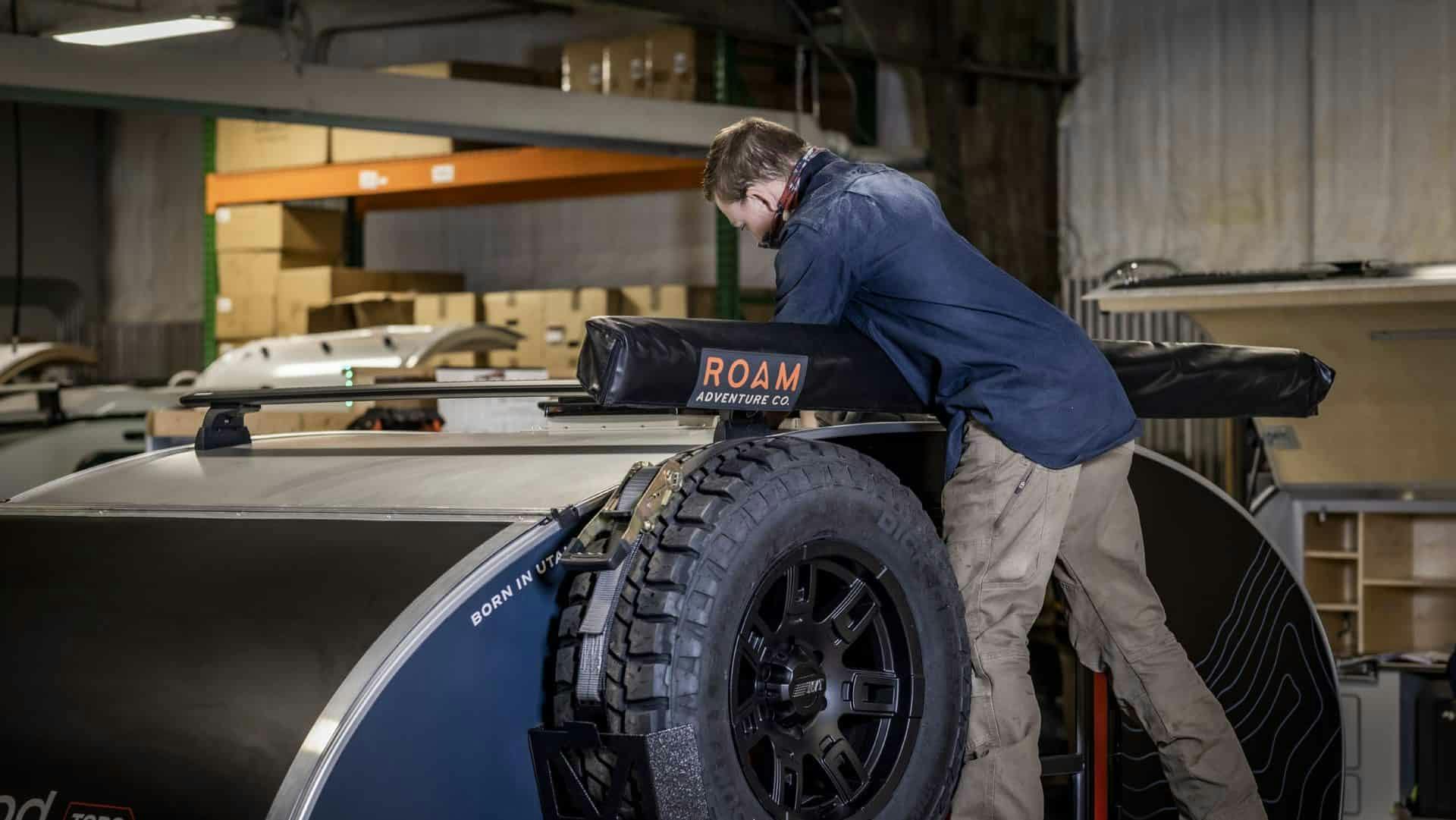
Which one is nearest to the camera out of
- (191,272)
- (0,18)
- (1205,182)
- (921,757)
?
(921,757)

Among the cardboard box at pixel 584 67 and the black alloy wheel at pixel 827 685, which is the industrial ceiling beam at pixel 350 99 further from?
the black alloy wheel at pixel 827 685

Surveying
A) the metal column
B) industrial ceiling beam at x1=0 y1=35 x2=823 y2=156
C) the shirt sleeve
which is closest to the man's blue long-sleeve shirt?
the shirt sleeve

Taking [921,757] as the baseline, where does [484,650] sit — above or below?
above

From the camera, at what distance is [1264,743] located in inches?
125

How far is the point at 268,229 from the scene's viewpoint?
33.1 feet

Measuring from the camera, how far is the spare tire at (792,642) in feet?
6.16

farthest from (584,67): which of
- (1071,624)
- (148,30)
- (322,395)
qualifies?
(1071,624)

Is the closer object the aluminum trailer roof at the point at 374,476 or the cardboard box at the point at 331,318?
the aluminum trailer roof at the point at 374,476

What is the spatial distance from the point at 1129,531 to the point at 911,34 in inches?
316

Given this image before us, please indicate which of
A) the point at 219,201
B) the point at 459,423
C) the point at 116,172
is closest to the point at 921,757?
the point at 459,423

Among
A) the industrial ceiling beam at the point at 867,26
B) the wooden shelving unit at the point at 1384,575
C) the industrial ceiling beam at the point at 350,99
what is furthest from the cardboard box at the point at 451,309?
the wooden shelving unit at the point at 1384,575

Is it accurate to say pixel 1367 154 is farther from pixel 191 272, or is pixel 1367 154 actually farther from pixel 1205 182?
pixel 191 272

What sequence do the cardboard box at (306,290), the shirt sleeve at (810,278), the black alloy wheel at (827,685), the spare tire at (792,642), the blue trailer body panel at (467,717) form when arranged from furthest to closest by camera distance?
the cardboard box at (306,290) → the shirt sleeve at (810,278) → the black alloy wheel at (827,685) → the spare tire at (792,642) → the blue trailer body panel at (467,717)

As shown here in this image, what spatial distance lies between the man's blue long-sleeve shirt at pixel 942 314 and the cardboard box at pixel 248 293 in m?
8.02
